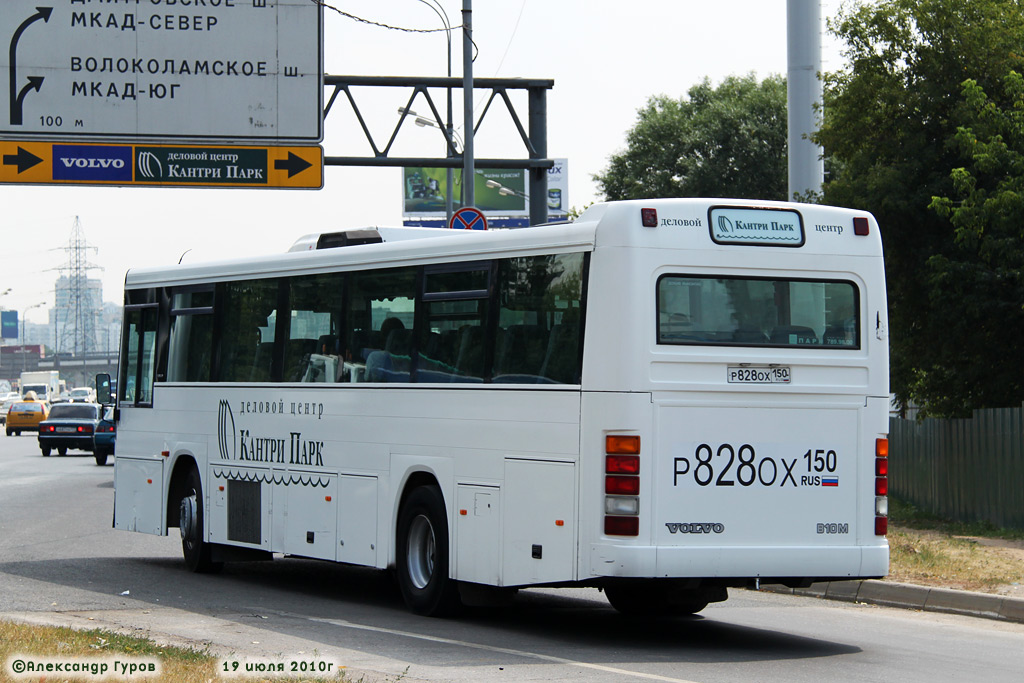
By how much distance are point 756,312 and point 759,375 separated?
443mm

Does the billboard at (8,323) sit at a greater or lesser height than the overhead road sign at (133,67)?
greater

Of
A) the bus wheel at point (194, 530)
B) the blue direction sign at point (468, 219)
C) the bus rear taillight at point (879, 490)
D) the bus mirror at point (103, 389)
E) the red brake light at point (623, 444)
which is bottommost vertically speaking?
the bus wheel at point (194, 530)

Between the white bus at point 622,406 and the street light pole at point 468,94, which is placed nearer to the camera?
the white bus at point 622,406

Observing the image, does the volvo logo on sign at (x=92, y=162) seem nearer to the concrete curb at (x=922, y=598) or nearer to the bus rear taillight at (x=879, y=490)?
the concrete curb at (x=922, y=598)

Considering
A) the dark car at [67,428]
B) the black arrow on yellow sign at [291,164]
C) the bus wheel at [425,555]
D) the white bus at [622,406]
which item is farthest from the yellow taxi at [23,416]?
the bus wheel at [425,555]

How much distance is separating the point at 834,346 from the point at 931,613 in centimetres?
375

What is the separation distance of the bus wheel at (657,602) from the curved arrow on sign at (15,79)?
12446 millimetres

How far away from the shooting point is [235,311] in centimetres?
1469

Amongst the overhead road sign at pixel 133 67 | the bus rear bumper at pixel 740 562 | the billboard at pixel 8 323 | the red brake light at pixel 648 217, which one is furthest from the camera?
the billboard at pixel 8 323

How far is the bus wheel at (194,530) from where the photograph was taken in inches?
595

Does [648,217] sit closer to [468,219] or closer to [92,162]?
[468,219]

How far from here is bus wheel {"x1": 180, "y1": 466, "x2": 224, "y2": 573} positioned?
15117 mm

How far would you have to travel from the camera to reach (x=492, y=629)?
1131cm

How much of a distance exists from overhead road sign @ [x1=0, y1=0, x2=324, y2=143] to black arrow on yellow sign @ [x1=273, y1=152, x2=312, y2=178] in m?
0.58
